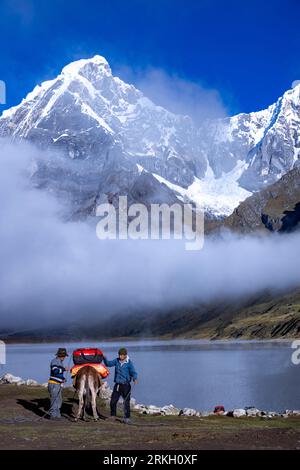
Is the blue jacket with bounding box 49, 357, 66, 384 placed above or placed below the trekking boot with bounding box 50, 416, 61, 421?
above

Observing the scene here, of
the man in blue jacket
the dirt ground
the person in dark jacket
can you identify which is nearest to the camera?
the dirt ground

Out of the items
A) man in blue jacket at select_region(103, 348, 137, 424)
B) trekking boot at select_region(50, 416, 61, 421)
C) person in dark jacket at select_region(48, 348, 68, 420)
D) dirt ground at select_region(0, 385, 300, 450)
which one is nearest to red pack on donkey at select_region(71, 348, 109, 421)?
man in blue jacket at select_region(103, 348, 137, 424)

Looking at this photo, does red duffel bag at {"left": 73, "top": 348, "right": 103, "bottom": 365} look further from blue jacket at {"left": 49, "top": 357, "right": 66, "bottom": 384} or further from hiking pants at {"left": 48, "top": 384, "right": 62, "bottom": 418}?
hiking pants at {"left": 48, "top": 384, "right": 62, "bottom": 418}

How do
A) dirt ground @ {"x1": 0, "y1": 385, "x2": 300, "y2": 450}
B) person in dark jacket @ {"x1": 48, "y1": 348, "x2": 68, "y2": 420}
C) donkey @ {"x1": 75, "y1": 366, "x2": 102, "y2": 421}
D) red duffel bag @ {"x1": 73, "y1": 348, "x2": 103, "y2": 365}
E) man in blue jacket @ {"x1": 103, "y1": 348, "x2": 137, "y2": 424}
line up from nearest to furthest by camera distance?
dirt ground @ {"x1": 0, "y1": 385, "x2": 300, "y2": 450}
donkey @ {"x1": 75, "y1": 366, "x2": 102, "y2": 421}
red duffel bag @ {"x1": 73, "y1": 348, "x2": 103, "y2": 365}
person in dark jacket @ {"x1": 48, "y1": 348, "x2": 68, "y2": 420}
man in blue jacket @ {"x1": 103, "y1": 348, "x2": 137, "y2": 424}

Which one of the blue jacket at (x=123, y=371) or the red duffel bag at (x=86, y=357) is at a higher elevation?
the red duffel bag at (x=86, y=357)

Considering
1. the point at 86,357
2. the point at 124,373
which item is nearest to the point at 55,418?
the point at 86,357

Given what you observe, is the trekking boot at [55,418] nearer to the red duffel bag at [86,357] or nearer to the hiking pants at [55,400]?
the hiking pants at [55,400]

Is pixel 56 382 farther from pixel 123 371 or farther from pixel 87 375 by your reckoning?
pixel 123 371

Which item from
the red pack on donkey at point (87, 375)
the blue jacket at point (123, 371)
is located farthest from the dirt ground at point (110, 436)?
the blue jacket at point (123, 371)

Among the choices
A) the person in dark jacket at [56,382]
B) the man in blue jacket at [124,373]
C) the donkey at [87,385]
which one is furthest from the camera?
the man in blue jacket at [124,373]

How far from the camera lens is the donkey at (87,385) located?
33.5 meters

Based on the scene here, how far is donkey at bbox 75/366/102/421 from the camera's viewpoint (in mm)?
33469
